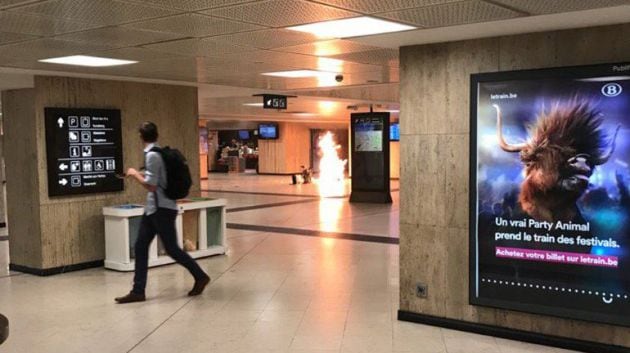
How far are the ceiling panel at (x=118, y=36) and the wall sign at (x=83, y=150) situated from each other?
8.84ft

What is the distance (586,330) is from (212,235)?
17.9 ft

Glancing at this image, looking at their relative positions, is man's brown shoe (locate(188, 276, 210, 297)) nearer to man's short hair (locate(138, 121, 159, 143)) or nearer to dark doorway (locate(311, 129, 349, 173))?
man's short hair (locate(138, 121, 159, 143))

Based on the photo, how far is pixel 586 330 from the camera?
4.43 meters

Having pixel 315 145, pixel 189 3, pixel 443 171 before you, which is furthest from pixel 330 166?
pixel 189 3

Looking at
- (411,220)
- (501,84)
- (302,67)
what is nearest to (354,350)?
(411,220)

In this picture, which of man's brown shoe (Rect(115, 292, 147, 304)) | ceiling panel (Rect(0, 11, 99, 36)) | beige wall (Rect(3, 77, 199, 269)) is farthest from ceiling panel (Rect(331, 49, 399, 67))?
beige wall (Rect(3, 77, 199, 269))

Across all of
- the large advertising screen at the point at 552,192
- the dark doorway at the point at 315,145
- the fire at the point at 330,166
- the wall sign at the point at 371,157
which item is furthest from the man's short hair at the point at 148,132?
the dark doorway at the point at 315,145

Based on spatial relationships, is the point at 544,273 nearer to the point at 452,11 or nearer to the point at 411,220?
the point at 411,220

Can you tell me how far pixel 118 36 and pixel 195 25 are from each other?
0.80 meters

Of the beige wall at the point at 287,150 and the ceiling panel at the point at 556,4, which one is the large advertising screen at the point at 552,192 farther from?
the beige wall at the point at 287,150

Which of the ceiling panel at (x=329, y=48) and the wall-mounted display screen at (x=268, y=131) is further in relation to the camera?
the wall-mounted display screen at (x=268, y=131)

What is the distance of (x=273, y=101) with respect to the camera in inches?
430

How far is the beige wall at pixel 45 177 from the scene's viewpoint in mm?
7352

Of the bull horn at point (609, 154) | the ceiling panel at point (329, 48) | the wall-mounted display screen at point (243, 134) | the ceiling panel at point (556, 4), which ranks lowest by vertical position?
the bull horn at point (609, 154)
